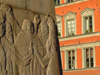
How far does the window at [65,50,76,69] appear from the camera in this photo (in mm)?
40312

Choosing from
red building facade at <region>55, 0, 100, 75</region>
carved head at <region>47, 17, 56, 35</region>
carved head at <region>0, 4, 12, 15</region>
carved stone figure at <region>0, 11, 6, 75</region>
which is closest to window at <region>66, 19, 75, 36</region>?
red building facade at <region>55, 0, 100, 75</region>

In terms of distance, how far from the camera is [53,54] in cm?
1148

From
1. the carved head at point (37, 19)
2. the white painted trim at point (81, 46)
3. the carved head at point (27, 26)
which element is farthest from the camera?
the white painted trim at point (81, 46)

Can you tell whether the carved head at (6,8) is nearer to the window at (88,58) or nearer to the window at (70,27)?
the window at (88,58)

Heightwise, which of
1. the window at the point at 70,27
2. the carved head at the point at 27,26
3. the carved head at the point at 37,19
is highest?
the window at the point at 70,27

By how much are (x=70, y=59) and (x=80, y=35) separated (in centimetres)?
241

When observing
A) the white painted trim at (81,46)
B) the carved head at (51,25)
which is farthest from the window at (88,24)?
the carved head at (51,25)

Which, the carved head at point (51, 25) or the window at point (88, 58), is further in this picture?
the window at point (88, 58)

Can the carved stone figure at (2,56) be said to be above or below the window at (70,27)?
below

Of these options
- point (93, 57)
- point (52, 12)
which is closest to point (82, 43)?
point (93, 57)

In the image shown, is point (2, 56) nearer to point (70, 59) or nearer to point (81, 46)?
point (81, 46)

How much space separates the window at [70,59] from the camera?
132 ft

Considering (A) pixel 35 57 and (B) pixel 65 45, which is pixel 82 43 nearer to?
(B) pixel 65 45

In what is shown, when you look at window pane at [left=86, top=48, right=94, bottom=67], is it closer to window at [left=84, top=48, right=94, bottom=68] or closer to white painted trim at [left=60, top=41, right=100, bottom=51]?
window at [left=84, top=48, right=94, bottom=68]
